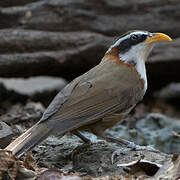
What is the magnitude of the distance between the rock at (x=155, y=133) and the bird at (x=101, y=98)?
177 centimetres

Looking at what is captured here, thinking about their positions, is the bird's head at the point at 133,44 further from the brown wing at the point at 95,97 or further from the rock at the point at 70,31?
the rock at the point at 70,31

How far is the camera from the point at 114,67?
591 cm

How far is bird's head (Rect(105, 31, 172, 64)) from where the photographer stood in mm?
6035

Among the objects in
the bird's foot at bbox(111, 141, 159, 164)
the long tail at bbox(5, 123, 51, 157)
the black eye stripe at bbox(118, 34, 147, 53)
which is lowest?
the bird's foot at bbox(111, 141, 159, 164)

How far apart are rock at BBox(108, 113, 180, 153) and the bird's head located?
1.78 m

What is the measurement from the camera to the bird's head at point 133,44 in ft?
19.8

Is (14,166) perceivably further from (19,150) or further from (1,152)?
(19,150)

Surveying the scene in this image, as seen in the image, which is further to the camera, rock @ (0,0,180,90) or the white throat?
rock @ (0,0,180,90)

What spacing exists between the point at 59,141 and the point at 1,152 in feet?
6.19

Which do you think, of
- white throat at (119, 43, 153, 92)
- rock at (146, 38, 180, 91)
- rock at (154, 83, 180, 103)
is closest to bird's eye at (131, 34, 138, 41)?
white throat at (119, 43, 153, 92)

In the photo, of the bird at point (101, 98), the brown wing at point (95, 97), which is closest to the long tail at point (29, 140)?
the bird at point (101, 98)

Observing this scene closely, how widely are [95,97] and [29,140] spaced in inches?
39.5

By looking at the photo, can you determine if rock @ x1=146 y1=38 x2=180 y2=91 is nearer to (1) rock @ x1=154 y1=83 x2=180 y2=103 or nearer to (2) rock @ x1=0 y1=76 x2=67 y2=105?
(1) rock @ x1=154 y1=83 x2=180 y2=103

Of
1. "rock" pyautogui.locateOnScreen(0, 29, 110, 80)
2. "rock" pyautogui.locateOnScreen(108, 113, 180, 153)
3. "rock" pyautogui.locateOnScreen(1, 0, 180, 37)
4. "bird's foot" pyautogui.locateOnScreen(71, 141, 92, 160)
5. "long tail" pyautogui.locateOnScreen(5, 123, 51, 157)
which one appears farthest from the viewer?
"rock" pyautogui.locateOnScreen(1, 0, 180, 37)
